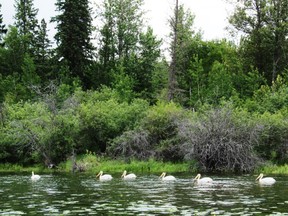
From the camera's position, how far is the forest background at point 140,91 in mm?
45388

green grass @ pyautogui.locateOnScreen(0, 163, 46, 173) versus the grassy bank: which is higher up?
the grassy bank

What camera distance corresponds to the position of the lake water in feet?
68.3

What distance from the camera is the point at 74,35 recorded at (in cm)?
7475

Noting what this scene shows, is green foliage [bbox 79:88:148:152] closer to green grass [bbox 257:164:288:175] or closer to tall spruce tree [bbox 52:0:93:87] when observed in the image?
green grass [bbox 257:164:288:175]

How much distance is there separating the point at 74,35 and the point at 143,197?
172 ft

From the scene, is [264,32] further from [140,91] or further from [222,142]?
[222,142]

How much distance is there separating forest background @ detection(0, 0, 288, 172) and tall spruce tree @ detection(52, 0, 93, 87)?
0.49 ft

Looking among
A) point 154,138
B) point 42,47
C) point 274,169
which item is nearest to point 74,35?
point 42,47

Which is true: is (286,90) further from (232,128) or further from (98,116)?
(98,116)

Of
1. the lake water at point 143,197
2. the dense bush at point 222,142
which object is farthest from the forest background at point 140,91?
the lake water at point 143,197

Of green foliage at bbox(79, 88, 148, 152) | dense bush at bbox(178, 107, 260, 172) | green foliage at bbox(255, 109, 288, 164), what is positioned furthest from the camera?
green foliage at bbox(79, 88, 148, 152)

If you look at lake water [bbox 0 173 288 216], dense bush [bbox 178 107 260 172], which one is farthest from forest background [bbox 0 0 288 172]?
lake water [bbox 0 173 288 216]

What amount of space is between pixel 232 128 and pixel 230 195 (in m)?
17.6

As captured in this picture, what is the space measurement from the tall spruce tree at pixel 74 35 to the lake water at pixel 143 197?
138 feet
